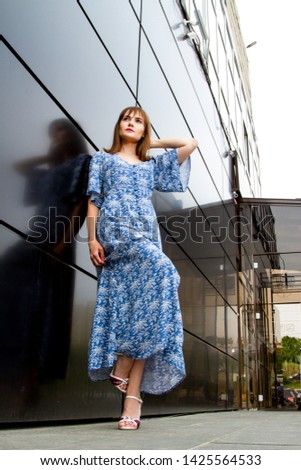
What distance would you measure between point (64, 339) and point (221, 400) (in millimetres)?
4786

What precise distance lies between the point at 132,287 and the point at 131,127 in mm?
909

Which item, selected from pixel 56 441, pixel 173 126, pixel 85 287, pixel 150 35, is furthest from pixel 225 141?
pixel 56 441

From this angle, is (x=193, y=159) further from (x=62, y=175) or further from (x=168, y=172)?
(x=62, y=175)

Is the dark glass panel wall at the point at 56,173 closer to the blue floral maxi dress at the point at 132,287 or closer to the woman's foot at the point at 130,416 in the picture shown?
the blue floral maxi dress at the point at 132,287

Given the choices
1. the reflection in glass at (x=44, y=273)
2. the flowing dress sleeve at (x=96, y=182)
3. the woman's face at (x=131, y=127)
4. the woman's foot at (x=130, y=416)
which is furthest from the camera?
the woman's face at (x=131, y=127)

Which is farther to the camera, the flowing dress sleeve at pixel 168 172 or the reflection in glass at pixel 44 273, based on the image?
the flowing dress sleeve at pixel 168 172

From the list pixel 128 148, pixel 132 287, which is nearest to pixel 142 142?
pixel 128 148

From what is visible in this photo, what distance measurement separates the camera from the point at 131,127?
2.72m

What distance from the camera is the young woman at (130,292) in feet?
7.39

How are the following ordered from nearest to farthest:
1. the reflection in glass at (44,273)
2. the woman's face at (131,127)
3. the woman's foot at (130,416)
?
1. the reflection in glass at (44,273)
2. the woman's foot at (130,416)
3. the woman's face at (131,127)

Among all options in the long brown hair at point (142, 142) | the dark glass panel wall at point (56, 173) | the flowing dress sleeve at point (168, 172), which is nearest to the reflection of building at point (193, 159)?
the dark glass panel wall at point (56, 173)

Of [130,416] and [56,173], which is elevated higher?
[56,173]

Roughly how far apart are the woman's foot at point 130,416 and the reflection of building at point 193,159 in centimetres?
30

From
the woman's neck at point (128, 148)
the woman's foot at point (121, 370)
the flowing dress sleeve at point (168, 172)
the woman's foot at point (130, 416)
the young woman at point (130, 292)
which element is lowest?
the woman's foot at point (130, 416)
